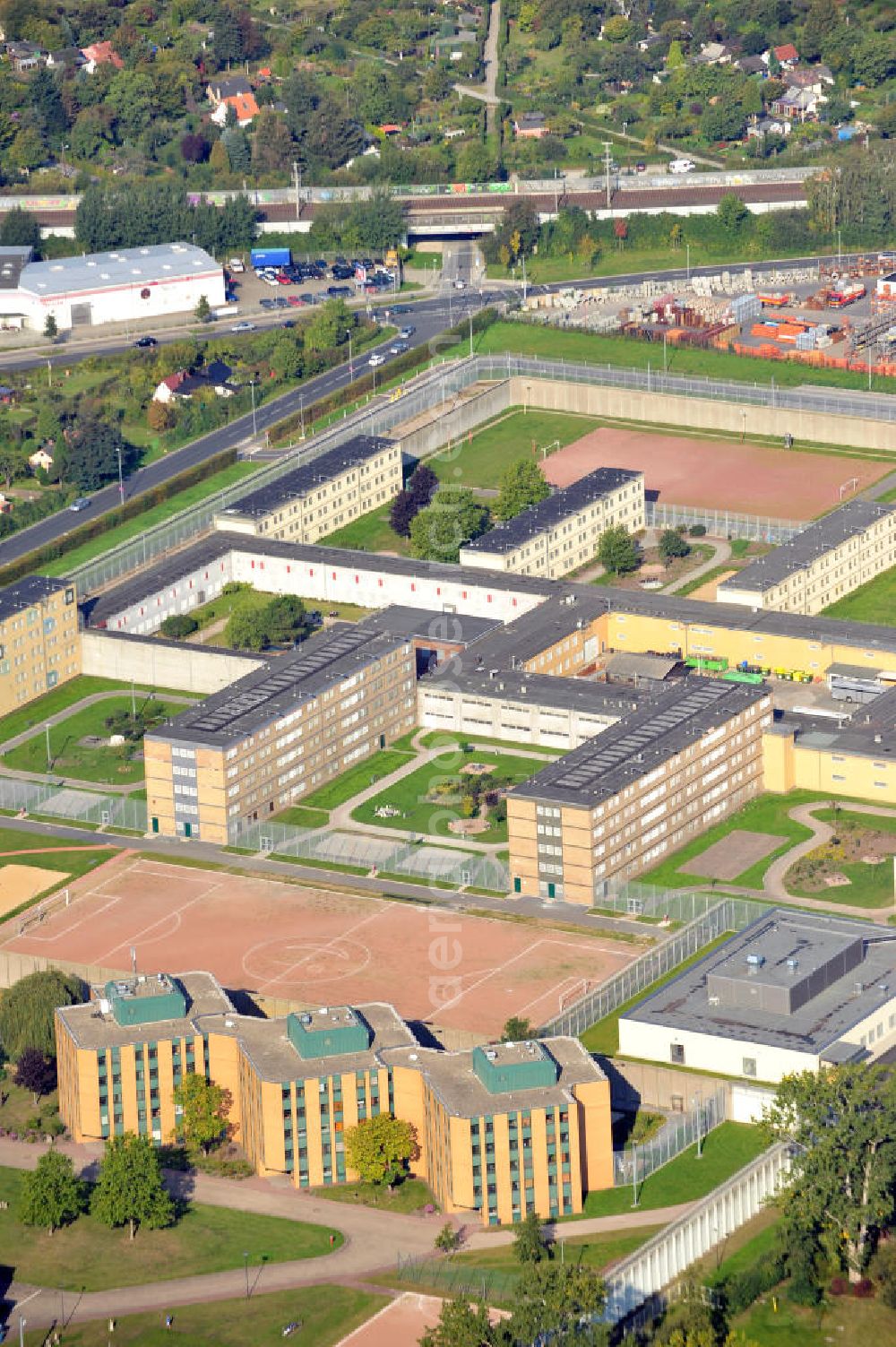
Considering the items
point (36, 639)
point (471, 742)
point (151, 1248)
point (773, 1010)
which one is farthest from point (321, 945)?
point (36, 639)

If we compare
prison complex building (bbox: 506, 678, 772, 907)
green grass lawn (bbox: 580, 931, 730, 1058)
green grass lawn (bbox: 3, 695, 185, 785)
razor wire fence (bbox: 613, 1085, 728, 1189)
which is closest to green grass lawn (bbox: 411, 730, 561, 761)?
prison complex building (bbox: 506, 678, 772, 907)

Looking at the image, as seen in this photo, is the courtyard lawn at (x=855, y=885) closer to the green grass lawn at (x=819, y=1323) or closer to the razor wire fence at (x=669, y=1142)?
the razor wire fence at (x=669, y=1142)

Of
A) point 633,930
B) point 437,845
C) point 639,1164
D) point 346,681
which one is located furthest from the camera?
point 346,681

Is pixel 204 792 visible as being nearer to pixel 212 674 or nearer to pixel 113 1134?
pixel 212 674

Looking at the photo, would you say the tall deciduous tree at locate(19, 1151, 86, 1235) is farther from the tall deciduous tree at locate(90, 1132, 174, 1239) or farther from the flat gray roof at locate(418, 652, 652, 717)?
the flat gray roof at locate(418, 652, 652, 717)

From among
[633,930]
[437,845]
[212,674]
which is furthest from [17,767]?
[633,930]

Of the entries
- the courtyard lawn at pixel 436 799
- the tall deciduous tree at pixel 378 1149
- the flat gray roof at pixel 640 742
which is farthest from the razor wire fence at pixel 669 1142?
the courtyard lawn at pixel 436 799

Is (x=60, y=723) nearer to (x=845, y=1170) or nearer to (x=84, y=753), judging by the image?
(x=84, y=753)
